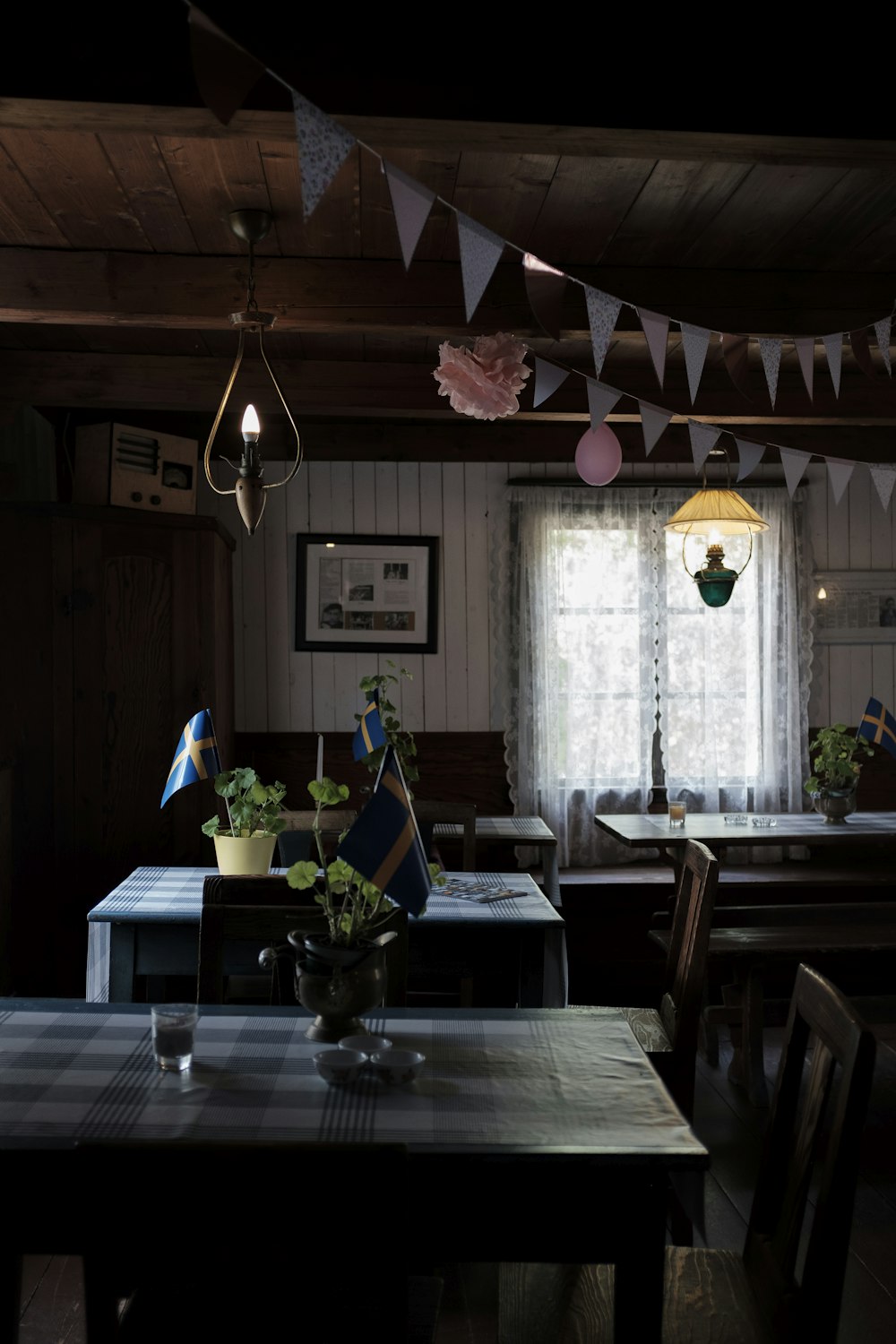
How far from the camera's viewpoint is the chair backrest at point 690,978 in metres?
2.65

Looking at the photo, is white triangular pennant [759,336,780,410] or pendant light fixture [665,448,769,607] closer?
white triangular pennant [759,336,780,410]

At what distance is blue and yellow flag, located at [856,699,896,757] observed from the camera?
15.9ft

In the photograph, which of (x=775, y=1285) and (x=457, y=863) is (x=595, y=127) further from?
(x=457, y=863)

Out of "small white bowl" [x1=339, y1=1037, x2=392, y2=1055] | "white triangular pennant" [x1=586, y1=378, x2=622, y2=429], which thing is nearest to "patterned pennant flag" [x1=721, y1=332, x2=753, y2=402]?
"white triangular pennant" [x1=586, y1=378, x2=622, y2=429]

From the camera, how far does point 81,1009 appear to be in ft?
6.80

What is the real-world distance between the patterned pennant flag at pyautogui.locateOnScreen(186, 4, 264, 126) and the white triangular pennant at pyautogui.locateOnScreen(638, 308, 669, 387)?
1.37 metres

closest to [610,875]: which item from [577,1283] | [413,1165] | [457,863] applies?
[457,863]

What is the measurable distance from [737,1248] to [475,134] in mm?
2529

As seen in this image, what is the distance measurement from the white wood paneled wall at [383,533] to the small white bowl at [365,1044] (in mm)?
3909

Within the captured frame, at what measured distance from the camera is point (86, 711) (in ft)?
15.1

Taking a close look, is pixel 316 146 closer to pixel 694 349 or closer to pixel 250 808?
pixel 694 349

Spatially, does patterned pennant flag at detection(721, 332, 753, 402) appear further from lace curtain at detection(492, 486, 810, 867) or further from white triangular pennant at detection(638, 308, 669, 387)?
lace curtain at detection(492, 486, 810, 867)

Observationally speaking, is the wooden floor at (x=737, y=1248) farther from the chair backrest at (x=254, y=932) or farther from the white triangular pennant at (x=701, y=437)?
the white triangular pennant at (x=701, y=437)

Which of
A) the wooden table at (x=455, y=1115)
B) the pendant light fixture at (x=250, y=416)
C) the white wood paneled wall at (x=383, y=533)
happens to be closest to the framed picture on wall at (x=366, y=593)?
the white wood paneled wall at (x=383, y=533)
